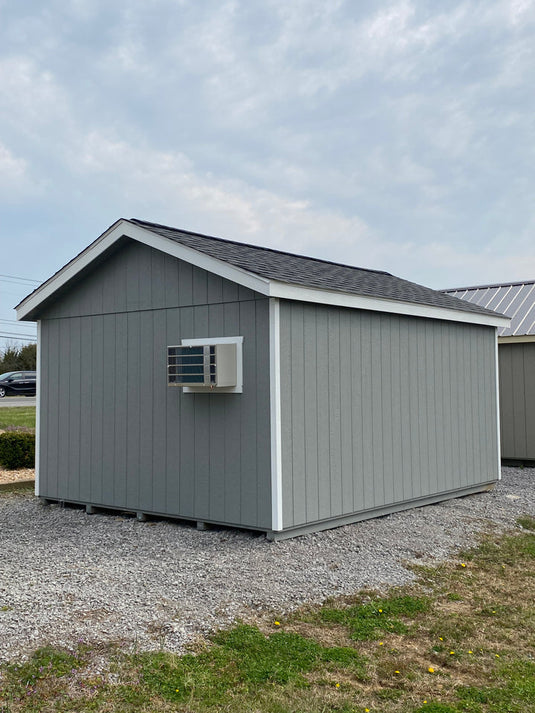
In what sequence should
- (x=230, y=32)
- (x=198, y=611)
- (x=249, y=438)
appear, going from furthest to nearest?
(x=230, y=32) < (x=249, y=438) < (x=198, y=611)

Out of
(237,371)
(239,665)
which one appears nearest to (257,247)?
(237,371)

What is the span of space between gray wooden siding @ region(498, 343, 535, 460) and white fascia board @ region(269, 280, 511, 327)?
8.11 feet

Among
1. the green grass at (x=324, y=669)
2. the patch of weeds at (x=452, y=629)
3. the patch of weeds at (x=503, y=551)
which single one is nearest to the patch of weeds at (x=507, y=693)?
the green grass at (x=324, y=669)

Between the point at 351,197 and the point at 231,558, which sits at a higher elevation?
the point at 351,197

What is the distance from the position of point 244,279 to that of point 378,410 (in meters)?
2.28

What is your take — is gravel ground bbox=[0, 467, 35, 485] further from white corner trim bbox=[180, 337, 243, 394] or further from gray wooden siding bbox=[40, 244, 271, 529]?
white corner trim bbox=[180, 337, 243, 394]

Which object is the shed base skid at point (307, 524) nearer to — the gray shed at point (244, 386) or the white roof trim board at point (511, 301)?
the gray shed at point (244, 386)

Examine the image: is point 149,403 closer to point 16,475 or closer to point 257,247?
point 257,247

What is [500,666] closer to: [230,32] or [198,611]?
[198,611]

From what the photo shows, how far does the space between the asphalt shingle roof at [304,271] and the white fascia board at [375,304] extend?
0.05m

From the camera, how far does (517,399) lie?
38.9 feet

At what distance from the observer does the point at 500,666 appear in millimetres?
3875

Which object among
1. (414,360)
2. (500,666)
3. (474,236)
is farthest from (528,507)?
(474,236)

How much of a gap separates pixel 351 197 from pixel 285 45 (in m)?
3.79
